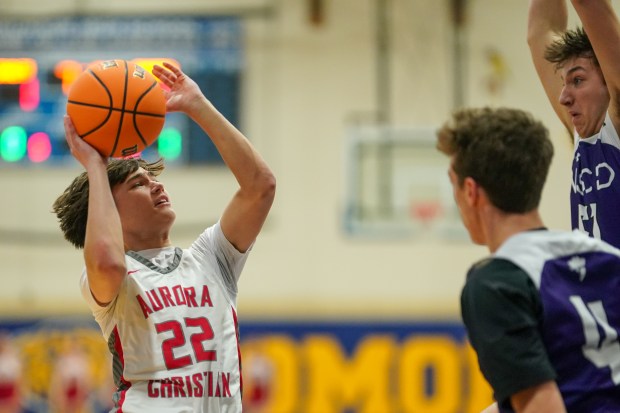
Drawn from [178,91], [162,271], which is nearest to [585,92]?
[178,91]

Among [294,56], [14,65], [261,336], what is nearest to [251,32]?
[294,56]

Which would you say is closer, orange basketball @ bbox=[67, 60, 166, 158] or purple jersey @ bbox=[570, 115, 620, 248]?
purple jersey @ bbox=[570, 115, 620, 248]

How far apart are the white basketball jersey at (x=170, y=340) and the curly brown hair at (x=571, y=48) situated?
5.47ft

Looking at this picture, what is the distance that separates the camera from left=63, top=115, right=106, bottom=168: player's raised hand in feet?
11.8

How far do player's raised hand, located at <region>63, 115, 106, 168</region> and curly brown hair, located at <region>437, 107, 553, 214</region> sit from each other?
1.58 m

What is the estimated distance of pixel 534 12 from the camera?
166 inches

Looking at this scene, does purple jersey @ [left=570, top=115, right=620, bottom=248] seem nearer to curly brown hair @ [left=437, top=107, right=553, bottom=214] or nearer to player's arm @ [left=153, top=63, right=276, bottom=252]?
curly brown hair @ [left=437, top=107, right=553, bottom=214]

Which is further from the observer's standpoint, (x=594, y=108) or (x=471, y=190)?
(x=594, y=108)

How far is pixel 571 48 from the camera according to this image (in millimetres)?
3529

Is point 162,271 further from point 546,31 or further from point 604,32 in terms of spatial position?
point 546,31

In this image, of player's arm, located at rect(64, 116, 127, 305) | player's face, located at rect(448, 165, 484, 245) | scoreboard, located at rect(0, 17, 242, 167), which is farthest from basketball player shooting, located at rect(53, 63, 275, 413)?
scoreboard, located at rect(0, 17, 242, 167)

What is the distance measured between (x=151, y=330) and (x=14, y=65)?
29.9ft

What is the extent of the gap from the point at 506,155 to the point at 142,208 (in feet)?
5.51

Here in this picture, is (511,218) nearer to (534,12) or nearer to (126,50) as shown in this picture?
(534,12)
